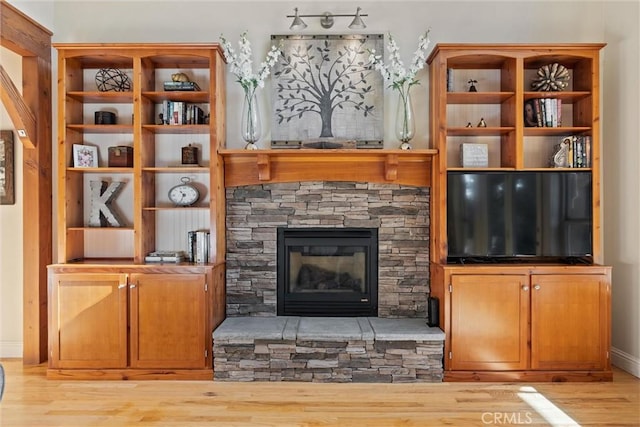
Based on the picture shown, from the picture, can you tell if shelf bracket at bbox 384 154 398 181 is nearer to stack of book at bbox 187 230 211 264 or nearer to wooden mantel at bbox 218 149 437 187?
wooden mantel at bbox 218 149 437 187

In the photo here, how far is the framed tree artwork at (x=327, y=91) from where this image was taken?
372 cm

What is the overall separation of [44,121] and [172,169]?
1258mm

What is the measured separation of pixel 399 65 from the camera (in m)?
3.47

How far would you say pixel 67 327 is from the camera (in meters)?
3.27

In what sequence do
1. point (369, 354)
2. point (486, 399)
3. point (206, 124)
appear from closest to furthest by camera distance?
point (486, 399), point (369, 354), point (206, 124)

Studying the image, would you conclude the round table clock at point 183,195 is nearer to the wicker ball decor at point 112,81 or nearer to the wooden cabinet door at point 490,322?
the wicker ball decor at point 112,81

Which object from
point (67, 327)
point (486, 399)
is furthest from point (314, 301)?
point (67, 327)

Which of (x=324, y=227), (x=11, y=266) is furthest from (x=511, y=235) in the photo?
(x=11, y=266)

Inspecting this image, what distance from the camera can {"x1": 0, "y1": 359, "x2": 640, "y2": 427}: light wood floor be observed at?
8.68ft

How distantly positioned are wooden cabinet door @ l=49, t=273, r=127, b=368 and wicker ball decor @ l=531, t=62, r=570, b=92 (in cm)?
356

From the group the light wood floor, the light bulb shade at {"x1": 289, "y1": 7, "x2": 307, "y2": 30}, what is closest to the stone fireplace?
the light wood floor

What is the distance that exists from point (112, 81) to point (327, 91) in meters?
1.80

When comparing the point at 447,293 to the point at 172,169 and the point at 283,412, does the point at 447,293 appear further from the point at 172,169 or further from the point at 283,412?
the point at 172,169

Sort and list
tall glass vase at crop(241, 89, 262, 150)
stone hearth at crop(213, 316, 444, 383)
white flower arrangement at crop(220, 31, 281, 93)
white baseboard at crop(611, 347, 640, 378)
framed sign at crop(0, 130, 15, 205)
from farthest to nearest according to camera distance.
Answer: framed sign at crop(0, 130, 15, 205) → tall glass vase at crop(241, 89, 262, 150) → white flower arrangement at crop(220, 31, 281, 93) → white baseboard at crop(611, 347, 640, 378) → stone hearth at crop(213, 316, 444, 383)
